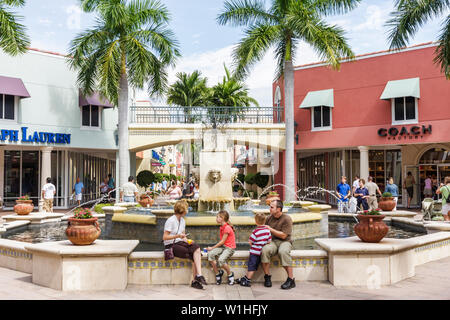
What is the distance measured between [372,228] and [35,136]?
63.6 ft

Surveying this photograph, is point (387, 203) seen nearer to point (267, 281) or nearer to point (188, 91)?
point (267, 281)

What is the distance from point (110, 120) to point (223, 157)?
13930mm

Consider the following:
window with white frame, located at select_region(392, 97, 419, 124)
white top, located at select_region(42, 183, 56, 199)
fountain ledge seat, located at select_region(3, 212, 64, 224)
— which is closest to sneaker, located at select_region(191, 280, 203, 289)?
fountain ledge seat, located at select_region(3, 212, 64, 224)

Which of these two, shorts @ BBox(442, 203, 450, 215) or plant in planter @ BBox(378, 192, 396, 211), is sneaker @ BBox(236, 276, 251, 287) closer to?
shorts @ BBox(442, 203, 450, 215)

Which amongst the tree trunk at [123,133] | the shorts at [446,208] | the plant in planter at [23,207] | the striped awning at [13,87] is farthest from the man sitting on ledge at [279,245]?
the striped awning at [13,87]

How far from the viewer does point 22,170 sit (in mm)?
24547

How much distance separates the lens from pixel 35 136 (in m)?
21.8

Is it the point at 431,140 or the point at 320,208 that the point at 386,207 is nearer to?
the point at 320,208

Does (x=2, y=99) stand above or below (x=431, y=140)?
above

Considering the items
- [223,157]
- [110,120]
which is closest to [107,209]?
[223,157]

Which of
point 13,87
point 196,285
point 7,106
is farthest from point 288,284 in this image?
point 7,106

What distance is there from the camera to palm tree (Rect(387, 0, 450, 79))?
45.4 feet

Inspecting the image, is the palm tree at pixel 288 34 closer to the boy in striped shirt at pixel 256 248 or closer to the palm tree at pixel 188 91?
the boy in striped shirt at pixel 256 248

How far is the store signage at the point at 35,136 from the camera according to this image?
20.9m
